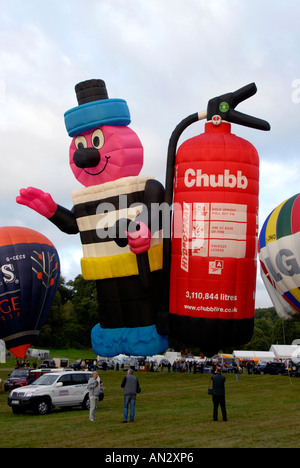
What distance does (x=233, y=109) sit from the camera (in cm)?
1271

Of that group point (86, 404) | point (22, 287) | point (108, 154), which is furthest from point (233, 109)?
point (22, 287)

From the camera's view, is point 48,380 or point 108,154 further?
point 48,380

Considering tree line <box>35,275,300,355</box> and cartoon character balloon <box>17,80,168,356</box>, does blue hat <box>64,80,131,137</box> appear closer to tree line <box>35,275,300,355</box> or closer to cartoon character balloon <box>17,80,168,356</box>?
cartoon character balloon <box>17,80,168,356</box>

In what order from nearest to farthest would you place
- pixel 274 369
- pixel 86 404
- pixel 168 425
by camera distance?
1. pixel 168 425
2. pixel 86 404
3. pixel 274 369

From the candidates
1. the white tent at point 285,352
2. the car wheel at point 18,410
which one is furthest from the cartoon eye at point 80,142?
the white tent at point 285,352

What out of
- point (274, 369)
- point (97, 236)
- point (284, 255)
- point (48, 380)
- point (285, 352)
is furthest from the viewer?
point (285, 352)

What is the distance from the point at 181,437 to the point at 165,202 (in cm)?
506

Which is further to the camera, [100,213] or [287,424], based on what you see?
[100,213]

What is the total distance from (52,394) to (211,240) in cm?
522

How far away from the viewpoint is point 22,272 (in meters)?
21.9

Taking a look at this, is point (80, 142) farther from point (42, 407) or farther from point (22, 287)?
point (22, 287)

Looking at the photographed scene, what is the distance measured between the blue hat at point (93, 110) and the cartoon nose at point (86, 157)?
53 centimetres
